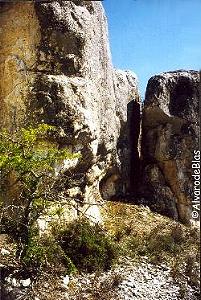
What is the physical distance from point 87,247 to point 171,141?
6125mm

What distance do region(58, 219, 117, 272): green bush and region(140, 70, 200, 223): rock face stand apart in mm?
4574

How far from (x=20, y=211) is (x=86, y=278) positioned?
2.07 m

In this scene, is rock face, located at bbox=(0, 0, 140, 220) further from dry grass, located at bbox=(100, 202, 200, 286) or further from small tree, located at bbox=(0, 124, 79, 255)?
dry grass, located at bbox=(100, 202, 200, 286)

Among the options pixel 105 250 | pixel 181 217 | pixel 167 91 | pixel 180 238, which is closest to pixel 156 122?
pixel 167 91

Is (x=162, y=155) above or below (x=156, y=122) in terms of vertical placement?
below

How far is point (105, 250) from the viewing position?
1168 centimetres

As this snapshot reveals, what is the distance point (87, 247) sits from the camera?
11.6 metres

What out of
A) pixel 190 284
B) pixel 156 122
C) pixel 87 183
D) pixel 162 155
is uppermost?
pixel 156 122

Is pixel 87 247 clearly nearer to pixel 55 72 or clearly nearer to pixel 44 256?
pixel 44 256

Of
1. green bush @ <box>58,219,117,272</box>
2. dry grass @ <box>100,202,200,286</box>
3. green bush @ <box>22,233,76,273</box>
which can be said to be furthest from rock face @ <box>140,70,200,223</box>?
green bush @ <box>22,233,76,273</box>

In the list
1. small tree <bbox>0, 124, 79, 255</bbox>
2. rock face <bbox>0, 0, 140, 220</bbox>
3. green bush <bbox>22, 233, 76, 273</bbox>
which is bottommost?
green bush <bbox>22, 233, 76, 273</bbox>

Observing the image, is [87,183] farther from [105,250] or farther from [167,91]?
[167,91]

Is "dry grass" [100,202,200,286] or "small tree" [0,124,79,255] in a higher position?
"small tree" [0,124,79,255]

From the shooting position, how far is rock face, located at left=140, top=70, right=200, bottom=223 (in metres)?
16.2
